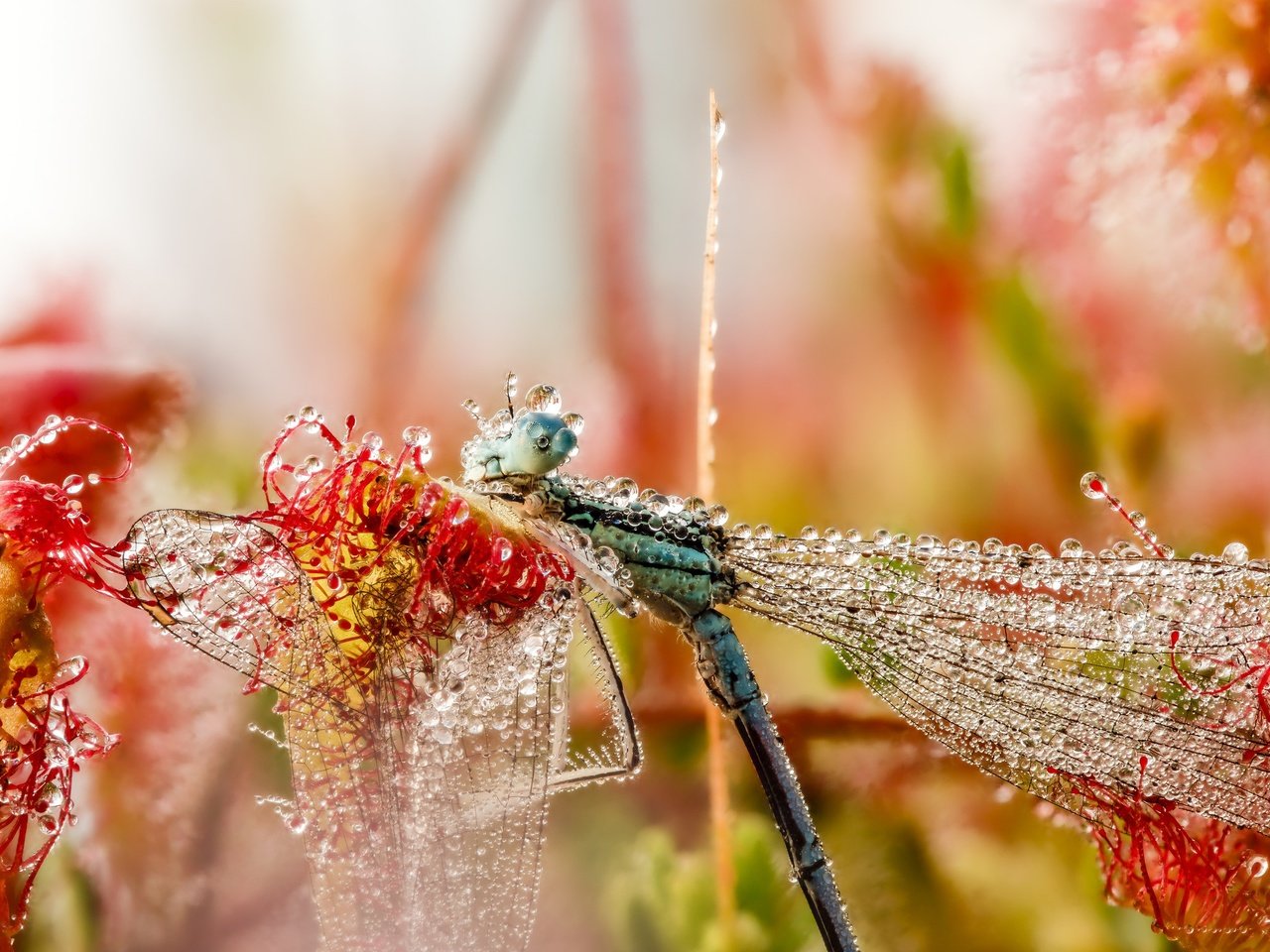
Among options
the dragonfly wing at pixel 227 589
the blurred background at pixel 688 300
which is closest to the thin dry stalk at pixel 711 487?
the blurred background at pixel 688 300

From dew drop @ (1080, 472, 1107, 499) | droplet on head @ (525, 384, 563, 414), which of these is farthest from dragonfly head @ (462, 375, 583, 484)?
dew drop @ (1080, 472, 1107, 499)

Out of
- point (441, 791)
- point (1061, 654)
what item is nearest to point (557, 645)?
point (441, 791)

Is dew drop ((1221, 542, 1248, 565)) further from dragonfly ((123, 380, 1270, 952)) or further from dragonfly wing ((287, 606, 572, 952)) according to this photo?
dragonfly wing ((287, 606, 572, 952))

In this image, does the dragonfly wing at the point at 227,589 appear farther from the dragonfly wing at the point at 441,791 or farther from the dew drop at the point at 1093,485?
the dew drop at the point at 1093,485

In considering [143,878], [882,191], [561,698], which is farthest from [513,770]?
[882,191]

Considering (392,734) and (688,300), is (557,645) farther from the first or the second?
→ (688,300)
